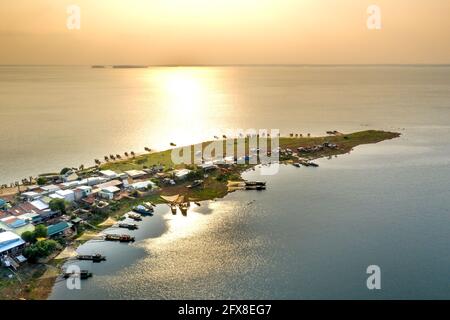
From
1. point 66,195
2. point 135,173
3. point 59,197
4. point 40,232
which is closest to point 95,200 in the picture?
point 66,195

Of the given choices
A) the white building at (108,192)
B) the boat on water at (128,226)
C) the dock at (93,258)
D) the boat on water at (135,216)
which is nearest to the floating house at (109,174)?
the white building at (108,192)

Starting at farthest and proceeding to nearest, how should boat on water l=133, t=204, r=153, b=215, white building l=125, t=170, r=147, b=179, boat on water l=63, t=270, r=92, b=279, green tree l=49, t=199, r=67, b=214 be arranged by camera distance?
1. white building l=125, t=170, r=147, b=179
2. boat on water l=133, t=204, r=153, b=215
3. green tree l=49, t=199, r=67, b=214
4. boat on water l=63, t=270, r=92, b=279

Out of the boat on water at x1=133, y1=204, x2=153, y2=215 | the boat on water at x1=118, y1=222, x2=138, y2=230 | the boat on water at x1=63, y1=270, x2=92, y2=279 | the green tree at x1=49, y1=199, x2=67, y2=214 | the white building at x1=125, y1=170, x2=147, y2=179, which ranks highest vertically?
the white building at x1=125, y1=170, x2=147, y2=179

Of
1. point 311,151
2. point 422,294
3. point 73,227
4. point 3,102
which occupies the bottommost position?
point 422,294

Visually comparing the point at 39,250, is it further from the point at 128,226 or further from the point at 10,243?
the point at 128,226

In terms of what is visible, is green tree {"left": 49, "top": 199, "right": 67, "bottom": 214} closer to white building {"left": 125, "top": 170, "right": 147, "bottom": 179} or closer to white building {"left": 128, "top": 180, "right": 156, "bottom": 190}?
white building {"left": 128, "top": 180, "right": 156, "bottom": 190}

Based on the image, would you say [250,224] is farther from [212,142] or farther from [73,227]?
[212,142]

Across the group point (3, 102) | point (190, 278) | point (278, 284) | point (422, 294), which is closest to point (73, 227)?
point (190, 278)

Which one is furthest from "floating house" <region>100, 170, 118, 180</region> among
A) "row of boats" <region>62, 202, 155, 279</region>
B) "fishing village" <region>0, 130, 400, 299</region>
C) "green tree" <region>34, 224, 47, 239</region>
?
"green tree" <region>34, 224, 47, 239</region>

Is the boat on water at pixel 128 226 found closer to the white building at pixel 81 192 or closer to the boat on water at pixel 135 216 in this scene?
the boat on water at pixel 135 216
